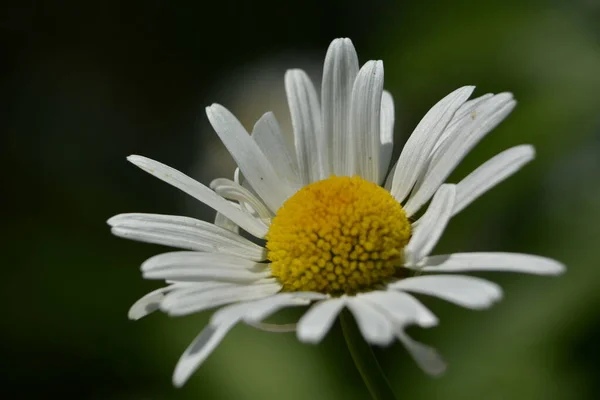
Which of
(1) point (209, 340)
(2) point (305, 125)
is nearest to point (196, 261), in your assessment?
(1) point (209, 340)

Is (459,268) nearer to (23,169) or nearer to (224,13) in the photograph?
(23,169)

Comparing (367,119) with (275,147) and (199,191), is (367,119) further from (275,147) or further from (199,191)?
(199,191)

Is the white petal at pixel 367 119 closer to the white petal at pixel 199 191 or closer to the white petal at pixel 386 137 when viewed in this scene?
the white petal at pixel 386 137

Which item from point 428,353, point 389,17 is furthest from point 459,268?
point 389,17

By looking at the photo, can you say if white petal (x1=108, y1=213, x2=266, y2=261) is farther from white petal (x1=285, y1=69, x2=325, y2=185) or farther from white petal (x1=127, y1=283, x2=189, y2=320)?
white petal (x1=285, y1=69, x2=325, y2=185)

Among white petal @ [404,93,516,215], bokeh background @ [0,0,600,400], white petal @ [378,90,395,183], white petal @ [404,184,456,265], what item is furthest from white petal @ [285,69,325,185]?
bokeh background @ [0,0,600,400]
